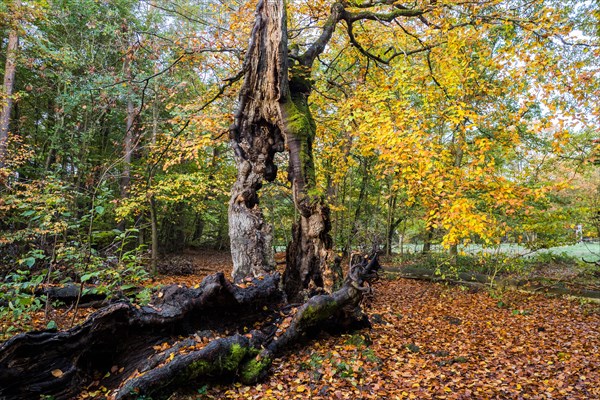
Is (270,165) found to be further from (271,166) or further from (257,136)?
(257,136)

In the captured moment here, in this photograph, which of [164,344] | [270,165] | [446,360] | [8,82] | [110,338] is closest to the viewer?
[110,338]

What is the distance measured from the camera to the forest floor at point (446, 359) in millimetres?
3824

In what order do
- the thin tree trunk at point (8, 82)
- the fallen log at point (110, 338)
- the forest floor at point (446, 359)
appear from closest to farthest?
the fallen log at point (110, 338) < the forest floor at point (446, 359) < the thin tree trunk at point (8, 82)

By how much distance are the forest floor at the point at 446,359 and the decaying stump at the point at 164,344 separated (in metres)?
0.30

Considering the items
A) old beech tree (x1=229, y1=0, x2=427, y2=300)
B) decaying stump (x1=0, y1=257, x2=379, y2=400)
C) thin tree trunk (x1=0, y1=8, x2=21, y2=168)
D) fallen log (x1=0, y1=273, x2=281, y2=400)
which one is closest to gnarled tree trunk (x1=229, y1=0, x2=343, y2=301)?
old beech tree (x1=229, y1=0, x2=427, y2=300)

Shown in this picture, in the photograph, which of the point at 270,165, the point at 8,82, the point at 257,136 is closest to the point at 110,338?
the point at 270,165

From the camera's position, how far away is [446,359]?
4.97 metres

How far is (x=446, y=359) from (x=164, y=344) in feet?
13.8

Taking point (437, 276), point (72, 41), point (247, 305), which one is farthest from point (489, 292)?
point (72, 41)

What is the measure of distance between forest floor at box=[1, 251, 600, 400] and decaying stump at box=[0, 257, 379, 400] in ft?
0.97

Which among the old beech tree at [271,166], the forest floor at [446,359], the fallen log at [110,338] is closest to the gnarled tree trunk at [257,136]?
the old beech tree at [271,166]

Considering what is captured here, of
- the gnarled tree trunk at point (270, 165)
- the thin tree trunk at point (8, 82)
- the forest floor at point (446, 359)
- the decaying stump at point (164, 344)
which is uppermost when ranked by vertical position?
the thin tree trunk at point (8, 82)

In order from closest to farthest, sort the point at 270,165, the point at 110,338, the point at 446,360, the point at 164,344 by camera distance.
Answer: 1. the point at 110,338
2. the point at 164,344
3. the point at 446,360
4. the point at 270,165

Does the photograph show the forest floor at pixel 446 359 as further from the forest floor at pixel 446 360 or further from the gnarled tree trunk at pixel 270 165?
the gnarled tree trunk at pixel 270 165
